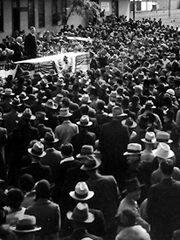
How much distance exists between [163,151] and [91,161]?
3.90ft

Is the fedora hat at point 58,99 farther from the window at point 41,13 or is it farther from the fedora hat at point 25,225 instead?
the window at point 41,13

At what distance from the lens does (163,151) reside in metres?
8.20

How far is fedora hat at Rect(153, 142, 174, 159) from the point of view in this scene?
8172 mm

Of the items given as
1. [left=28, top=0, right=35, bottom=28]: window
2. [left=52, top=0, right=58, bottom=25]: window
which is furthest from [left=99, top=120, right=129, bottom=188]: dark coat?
[left=52, top=0, right=58, bottom=25]: window

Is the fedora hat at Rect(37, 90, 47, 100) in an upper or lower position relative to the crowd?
upper

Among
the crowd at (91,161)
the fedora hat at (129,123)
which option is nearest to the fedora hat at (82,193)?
the crowd at (91,161)

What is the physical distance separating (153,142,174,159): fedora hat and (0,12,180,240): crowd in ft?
0.05

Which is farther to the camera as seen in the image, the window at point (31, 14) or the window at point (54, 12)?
the window at point (54, 12)

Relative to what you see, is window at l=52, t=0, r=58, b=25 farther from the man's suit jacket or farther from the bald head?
the bald head

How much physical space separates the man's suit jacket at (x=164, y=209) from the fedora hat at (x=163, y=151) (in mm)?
1048

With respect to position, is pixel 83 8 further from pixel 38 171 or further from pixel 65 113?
pixel 38 171

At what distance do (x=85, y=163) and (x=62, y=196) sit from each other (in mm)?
586

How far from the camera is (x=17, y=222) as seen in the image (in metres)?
6.04

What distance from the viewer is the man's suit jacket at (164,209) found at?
7055 mm
